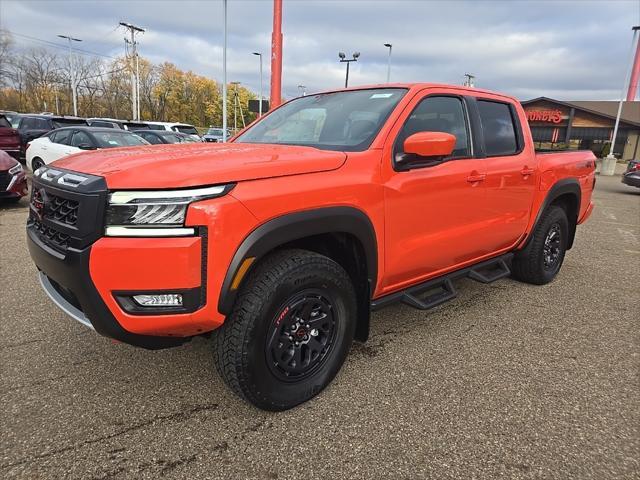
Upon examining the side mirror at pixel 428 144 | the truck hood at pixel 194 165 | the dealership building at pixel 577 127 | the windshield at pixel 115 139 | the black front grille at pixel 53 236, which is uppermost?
the dealership building at pixel 577 127

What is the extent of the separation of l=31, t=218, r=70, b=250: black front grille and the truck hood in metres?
0.33

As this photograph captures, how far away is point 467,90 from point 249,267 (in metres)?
2.50

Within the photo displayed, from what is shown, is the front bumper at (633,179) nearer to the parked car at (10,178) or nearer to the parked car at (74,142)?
the parked car at (74,142)

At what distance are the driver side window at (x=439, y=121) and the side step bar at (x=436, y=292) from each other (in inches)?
37.5

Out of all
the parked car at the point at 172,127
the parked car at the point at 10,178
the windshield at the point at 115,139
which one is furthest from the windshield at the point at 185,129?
the parked car at the point at 10,178

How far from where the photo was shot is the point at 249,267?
2.12 metres

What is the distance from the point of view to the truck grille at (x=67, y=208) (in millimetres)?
1966

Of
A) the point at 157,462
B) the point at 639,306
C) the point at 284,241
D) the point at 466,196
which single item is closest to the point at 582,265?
the point at 639,306

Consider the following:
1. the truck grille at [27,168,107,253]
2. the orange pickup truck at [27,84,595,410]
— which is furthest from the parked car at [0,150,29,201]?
the truck grille at [27,168,107,253]

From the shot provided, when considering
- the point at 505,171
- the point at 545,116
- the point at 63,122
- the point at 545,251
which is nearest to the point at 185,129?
the point at 63,122

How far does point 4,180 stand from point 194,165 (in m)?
7.65

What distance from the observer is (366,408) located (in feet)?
8.28

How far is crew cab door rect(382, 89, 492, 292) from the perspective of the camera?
2756mm

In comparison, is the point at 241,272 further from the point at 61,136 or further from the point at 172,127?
the point at 172,127
